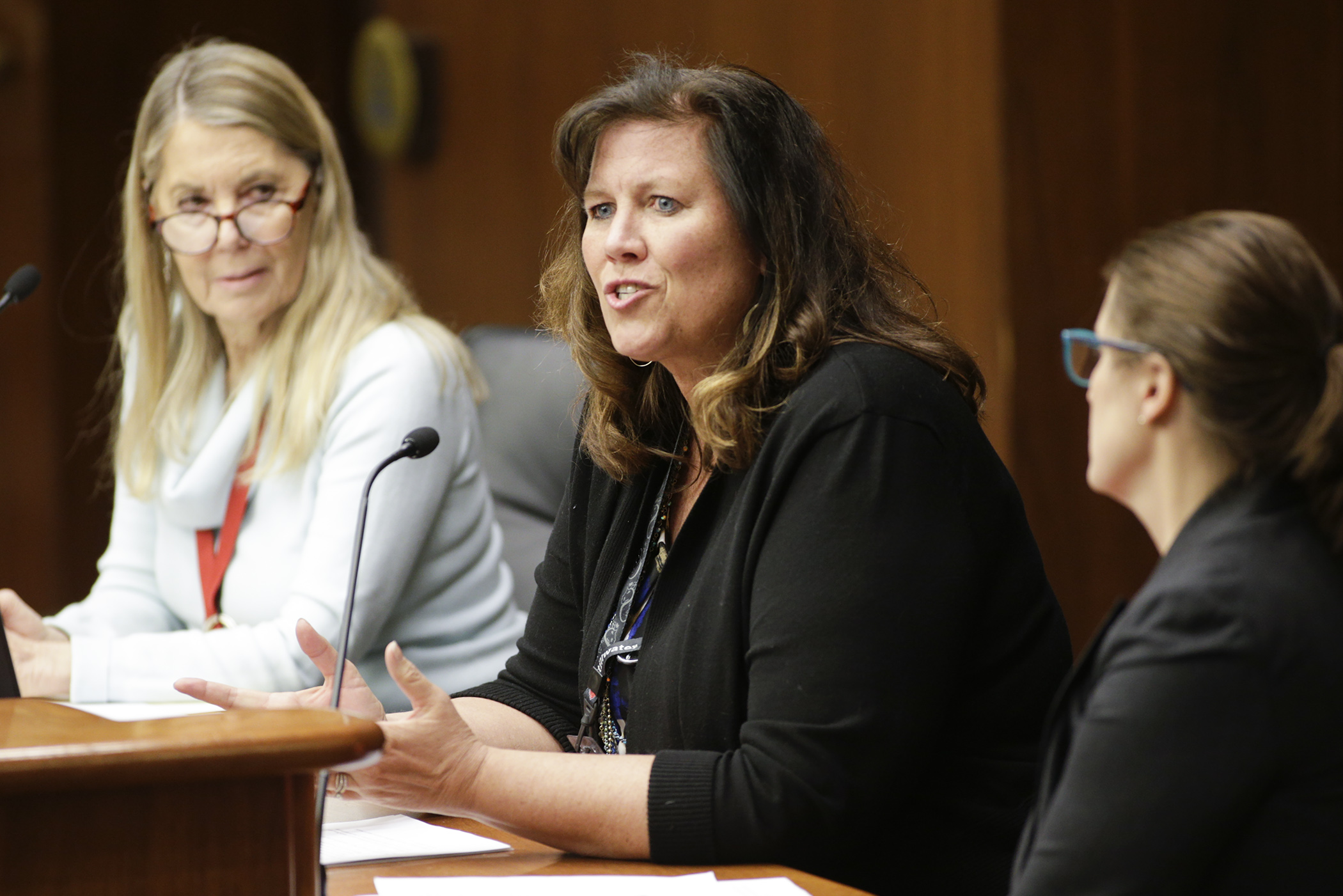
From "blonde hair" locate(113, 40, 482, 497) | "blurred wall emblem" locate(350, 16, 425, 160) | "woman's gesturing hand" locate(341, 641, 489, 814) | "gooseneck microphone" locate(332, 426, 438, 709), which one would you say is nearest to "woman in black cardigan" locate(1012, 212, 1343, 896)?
"woman's gesturing hand" locate(341, 641, 489, 814)

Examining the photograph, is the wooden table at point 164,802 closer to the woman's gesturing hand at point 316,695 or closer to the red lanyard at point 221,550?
the woman's gesturing hand at point 316,695

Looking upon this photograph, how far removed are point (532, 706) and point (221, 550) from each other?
0.69 m

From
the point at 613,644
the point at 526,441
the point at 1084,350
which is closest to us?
the point at 1084,350

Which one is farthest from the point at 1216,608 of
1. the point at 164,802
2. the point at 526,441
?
the point at 526,441

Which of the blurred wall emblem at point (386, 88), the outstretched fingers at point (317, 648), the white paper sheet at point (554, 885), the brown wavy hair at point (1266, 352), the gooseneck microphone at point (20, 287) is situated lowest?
the white paper sheet at point (554, 885)

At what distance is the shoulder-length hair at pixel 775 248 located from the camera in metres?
1.39

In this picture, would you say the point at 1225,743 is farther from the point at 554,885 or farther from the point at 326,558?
the point at 326,558

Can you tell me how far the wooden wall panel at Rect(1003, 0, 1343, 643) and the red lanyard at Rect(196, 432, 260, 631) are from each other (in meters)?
1.49

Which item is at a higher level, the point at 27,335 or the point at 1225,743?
the point at 27,335

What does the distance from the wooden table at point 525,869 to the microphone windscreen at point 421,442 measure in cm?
39

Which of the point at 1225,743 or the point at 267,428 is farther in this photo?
the point at 267,428

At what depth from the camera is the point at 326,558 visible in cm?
188

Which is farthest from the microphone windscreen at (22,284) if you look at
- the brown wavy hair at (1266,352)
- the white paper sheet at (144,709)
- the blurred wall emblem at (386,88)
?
the blurred wall emblem at (386,88)

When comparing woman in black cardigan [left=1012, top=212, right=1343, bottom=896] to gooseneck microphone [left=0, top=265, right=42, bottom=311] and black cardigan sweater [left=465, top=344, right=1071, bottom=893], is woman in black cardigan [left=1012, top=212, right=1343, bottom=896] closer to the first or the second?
black cardigan sweater [left=465, top=344, right=1071, bottom=893]
